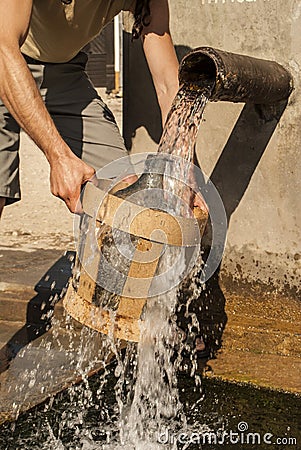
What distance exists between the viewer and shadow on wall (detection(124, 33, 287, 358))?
4.49 meters

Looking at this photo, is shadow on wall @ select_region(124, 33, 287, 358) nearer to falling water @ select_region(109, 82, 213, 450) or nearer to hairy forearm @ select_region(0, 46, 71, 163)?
falling water @ select_region(109, 82, 213, 450)

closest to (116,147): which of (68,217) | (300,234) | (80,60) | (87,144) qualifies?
(87,144)

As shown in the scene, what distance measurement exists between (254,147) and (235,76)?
0.74 metres

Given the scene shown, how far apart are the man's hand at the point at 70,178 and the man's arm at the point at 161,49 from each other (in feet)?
3.60

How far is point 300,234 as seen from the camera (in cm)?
443

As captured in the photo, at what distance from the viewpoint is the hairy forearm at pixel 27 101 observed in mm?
3330

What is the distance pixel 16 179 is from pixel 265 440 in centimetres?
156

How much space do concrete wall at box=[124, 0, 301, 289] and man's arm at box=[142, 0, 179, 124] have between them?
415 mm

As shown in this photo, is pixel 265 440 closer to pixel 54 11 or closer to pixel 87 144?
pixel 87 144

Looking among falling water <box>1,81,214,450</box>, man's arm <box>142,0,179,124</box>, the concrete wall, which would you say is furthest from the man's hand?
the concrete wall

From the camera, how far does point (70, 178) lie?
10.7 ft

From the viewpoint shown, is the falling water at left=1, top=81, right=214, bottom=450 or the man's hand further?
the falling water at left=1, top=81, right=214, bottom=450

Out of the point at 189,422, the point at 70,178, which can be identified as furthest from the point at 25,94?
the point at 189,422

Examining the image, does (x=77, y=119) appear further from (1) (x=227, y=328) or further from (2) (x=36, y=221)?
(2) (x=36, y=221)
